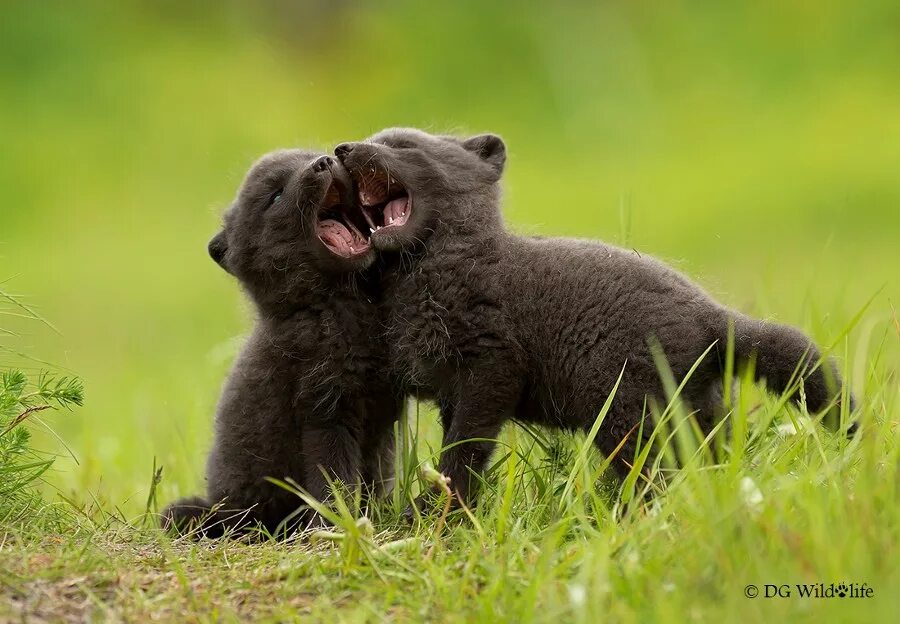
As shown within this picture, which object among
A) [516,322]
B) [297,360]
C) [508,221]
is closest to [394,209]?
[508,221]

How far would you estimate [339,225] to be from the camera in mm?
5059

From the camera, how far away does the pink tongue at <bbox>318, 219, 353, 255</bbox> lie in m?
4.97

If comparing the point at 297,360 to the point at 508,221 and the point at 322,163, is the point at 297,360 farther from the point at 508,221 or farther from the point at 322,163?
the point at 508,221

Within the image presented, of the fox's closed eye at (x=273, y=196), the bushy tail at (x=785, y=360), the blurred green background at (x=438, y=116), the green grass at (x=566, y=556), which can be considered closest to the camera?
the green grass at (x=566, y=556)

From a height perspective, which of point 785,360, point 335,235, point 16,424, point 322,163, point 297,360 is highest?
point 322,163

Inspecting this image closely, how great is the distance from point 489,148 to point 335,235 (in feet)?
2.54

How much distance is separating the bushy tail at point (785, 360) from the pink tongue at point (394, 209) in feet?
4.91

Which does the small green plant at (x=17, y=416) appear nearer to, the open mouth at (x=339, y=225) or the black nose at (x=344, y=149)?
the open mouth at (x=339, y=225)

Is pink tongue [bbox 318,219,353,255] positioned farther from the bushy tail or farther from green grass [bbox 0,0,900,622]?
the bushy tail

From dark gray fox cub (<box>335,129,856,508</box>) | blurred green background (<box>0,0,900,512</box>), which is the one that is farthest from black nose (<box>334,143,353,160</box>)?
blurred green background (<box>0,0,900,512</box>)

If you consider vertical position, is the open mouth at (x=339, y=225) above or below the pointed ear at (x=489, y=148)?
below

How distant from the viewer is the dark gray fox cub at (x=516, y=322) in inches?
162

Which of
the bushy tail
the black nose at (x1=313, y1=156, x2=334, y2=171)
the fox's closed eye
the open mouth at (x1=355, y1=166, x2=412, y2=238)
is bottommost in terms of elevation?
the bushy tail

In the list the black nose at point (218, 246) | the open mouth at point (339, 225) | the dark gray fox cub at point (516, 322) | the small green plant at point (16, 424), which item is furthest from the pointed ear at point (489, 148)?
the small green plant at point (16, 424)
